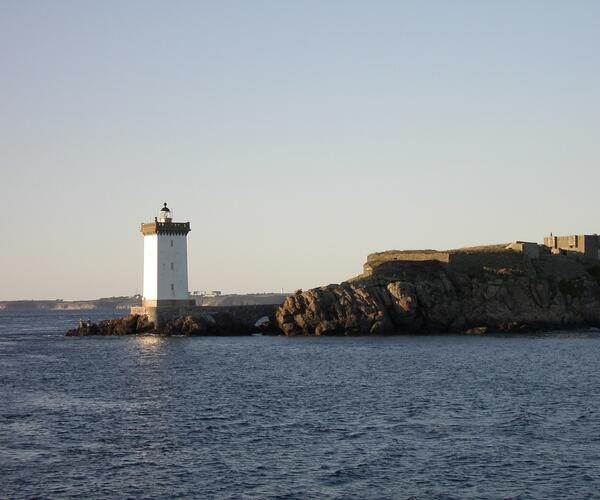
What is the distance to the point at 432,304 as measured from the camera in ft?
327

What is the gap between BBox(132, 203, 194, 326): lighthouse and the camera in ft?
325

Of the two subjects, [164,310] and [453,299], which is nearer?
[164,310]

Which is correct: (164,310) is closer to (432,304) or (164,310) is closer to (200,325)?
(200,325)

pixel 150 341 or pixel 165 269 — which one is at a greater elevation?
pixel 165 269

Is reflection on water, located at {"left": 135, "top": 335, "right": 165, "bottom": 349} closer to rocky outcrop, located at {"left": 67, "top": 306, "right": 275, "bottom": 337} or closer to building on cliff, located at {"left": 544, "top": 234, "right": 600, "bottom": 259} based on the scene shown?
rocky outcrop, located at {"left": 67, "top": 306, "right": 275, "bottom": 337}

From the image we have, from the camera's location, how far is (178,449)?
3912cm

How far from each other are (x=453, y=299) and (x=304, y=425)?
59.7 m

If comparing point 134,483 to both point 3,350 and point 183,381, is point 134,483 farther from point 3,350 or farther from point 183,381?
point 3,350

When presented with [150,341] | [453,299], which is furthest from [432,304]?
[150,341]

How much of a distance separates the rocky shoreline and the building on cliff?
23.4 ft

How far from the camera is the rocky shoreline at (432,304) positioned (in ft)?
322

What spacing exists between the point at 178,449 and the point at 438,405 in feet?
53.9

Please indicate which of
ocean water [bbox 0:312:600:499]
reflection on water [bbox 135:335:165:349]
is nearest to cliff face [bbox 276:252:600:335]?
reflection on water [bbox 135:335:165:349]

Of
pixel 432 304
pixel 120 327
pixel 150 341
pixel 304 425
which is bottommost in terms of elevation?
pixel 304 425
